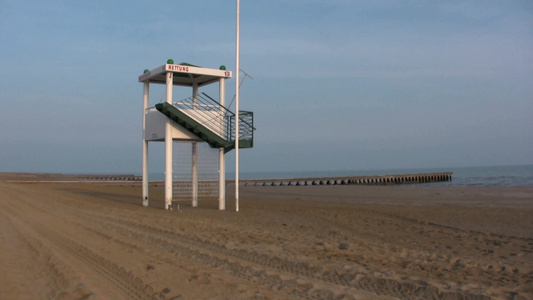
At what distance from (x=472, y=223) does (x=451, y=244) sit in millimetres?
4924

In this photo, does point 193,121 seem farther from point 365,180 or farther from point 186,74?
point 365,180

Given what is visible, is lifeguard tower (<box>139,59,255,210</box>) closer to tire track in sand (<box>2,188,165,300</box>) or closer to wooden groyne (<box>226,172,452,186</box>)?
tire track in sand (<box>2,188,165,300</box>)

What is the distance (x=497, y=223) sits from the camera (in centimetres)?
1476

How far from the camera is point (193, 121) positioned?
17500 mm

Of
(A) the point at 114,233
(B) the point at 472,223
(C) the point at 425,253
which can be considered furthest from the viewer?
(B) the point at 472,223

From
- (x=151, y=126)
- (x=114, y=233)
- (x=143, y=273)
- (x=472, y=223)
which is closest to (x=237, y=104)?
(x=151, y=126)

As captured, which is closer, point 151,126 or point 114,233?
point 114,233

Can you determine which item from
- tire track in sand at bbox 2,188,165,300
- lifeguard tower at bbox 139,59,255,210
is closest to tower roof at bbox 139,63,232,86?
lifeguard tower at bbox 139,59,255,210

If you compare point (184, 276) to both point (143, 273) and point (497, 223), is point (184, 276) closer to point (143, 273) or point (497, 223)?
point (143, 273)

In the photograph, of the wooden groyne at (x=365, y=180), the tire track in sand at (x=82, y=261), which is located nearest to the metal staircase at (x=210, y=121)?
the tire track in sand at (x=82, y=261)

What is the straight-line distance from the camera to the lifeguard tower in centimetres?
1758

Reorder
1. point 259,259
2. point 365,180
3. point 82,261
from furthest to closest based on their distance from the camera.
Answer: point 365,180
point 259,259
point 82,261

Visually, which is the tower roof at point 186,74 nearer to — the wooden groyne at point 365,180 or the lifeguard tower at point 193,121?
the lifeguard tower at point 193,121

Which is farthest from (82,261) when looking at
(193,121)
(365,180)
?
(365,180)
